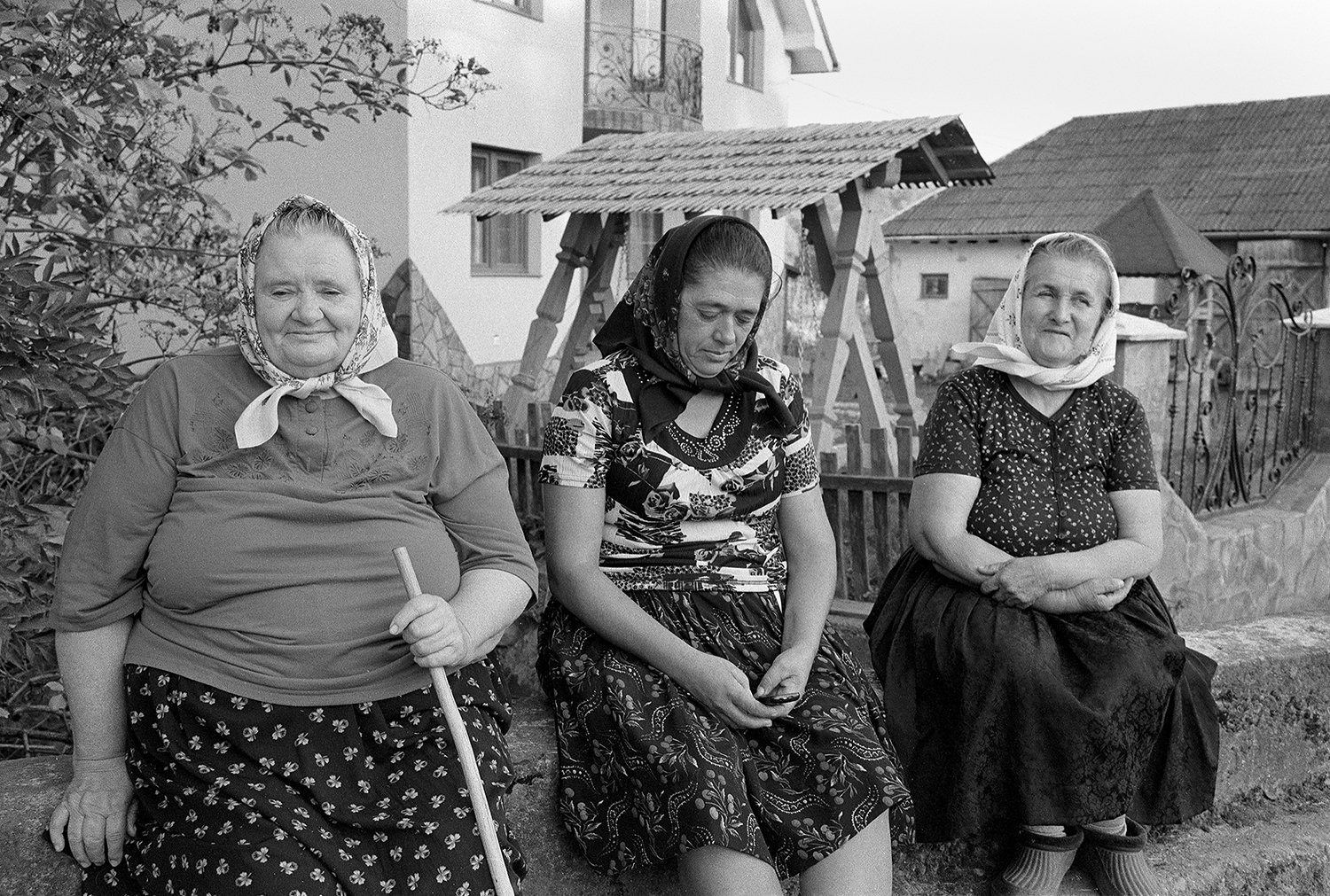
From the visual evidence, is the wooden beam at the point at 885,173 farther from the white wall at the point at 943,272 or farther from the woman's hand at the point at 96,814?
the white wall at the point at 943,272

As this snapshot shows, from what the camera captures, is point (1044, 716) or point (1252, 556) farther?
point (1252, 556)

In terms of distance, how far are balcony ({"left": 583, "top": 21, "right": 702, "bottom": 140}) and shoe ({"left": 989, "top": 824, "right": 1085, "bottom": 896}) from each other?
41.0 ft

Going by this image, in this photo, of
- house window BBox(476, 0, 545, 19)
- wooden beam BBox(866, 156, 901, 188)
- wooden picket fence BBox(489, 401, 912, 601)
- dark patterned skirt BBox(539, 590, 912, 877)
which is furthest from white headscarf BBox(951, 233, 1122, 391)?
house window BBox(476, 0, 545, 19)

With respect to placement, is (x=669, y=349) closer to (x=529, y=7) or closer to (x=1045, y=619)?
(x=1045, y=619)

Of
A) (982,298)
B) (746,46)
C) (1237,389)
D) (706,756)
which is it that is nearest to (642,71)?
(746,46)

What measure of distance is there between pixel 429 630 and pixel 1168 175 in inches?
960

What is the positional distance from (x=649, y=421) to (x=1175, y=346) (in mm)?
3654

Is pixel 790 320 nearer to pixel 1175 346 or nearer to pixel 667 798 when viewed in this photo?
pixel 1175 346

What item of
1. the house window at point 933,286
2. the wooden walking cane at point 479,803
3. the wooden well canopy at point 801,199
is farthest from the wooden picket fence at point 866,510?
the house window at point 933,286

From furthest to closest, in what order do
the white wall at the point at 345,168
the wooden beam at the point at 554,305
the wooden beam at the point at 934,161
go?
the white wall at the point at 345,168
the wooden beam at the point at 554,305
the wooden beam at the point at 934,161

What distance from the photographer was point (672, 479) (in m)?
2.66

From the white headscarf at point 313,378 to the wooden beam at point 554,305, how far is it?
6480 mm

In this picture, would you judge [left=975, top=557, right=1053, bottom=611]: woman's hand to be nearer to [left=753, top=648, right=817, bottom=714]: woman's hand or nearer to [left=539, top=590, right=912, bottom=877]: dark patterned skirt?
[left=539, top=590, right=912, bottom=877]: dark patterned skirt

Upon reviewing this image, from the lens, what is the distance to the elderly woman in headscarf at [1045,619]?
2.68 meters
